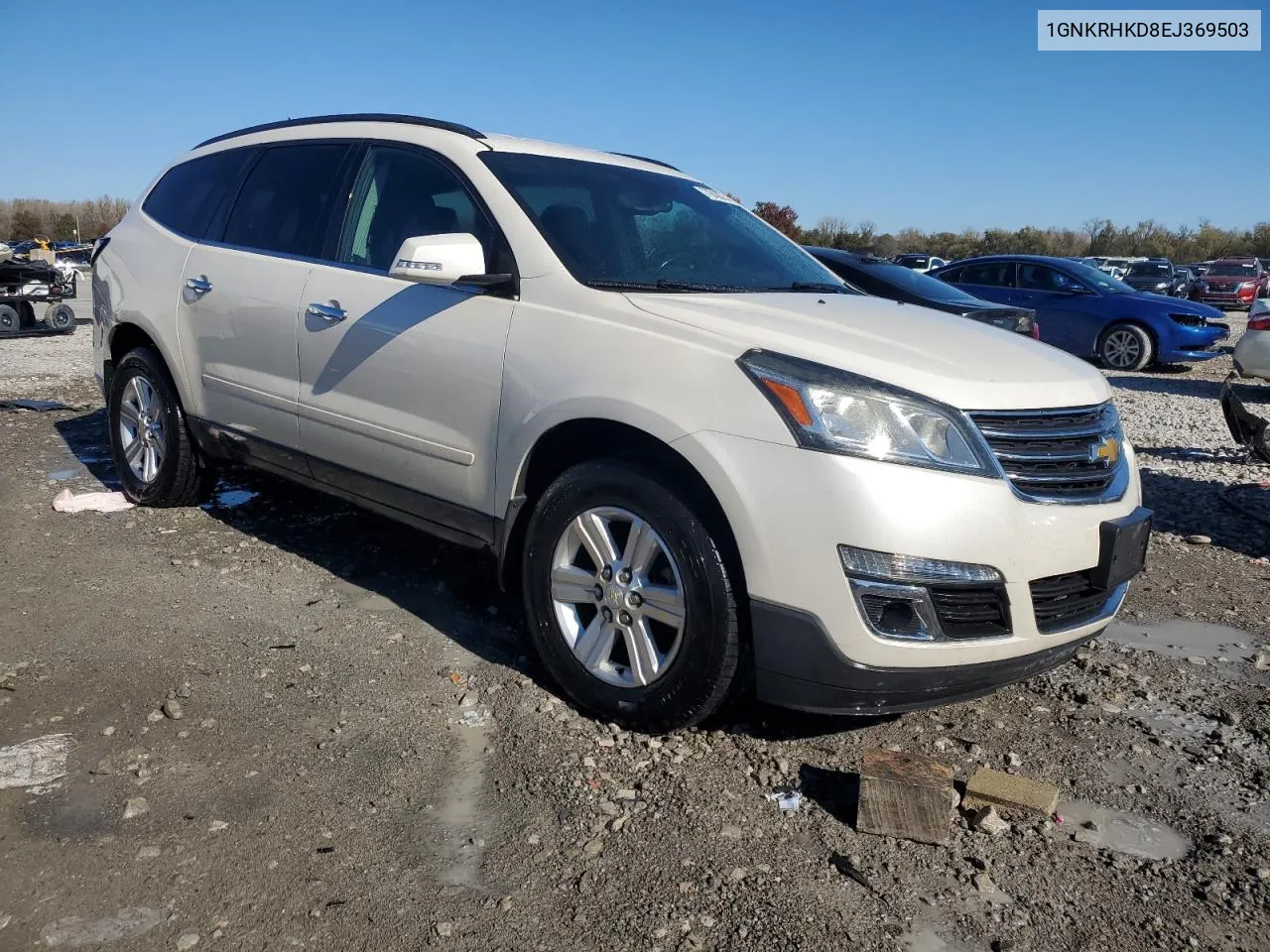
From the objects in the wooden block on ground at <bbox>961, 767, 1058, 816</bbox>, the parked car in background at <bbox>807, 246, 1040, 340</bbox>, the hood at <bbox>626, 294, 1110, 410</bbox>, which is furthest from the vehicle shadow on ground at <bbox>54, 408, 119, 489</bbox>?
the parked car in background at <bbox>807, 246, 1040, 340</bbox>

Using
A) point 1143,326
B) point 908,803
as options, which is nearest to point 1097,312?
point 1143,326

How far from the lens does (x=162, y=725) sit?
10.7 ft

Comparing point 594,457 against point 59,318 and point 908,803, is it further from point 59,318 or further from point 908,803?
point 59,318

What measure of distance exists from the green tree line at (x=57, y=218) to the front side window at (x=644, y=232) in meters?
74.3

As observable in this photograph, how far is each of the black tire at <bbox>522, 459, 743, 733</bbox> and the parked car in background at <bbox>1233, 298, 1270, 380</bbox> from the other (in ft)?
26.4

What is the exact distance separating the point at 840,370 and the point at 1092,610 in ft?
3.65

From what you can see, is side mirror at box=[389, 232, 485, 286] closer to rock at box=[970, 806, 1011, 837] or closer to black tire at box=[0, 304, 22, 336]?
rock at box=[970, 806, 1011, 837]

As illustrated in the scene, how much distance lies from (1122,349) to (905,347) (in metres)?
13.1

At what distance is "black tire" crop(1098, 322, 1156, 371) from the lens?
14516 millimetres

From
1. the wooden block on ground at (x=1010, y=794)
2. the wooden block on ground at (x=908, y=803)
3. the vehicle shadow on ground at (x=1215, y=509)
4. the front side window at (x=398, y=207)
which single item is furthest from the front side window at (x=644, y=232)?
the vehicle shadow on ground at (x=1215, y=509)

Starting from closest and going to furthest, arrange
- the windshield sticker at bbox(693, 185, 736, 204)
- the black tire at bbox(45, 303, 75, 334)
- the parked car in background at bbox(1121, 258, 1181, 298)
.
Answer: the windshield sticker at bbox(693, 185, 736, 204) → the black tire at bbox(45, 303, 75, 334) → the parked car in background at bbox(1121, 258, 1181, 298)

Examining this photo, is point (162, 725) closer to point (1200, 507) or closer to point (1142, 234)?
point (1200, 507)

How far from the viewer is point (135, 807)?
9.12 feet

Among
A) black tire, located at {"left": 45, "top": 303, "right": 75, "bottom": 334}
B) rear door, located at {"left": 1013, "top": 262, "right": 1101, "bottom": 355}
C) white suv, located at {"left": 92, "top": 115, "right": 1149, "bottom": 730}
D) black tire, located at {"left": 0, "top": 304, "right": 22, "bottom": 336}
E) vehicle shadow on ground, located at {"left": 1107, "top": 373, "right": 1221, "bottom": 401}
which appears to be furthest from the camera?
black tire, located at {"left": 45, "top": 303, "right": 75, "bottom": 334}
